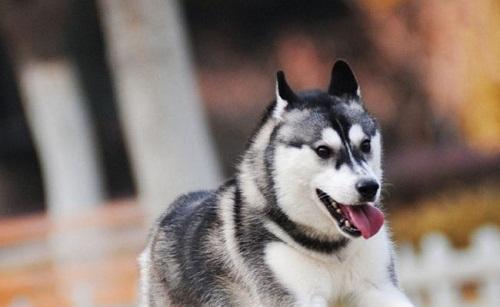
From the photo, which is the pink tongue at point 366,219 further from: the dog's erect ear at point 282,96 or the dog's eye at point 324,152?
the dog's erect ear at point 282,96

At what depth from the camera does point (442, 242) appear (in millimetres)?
11398

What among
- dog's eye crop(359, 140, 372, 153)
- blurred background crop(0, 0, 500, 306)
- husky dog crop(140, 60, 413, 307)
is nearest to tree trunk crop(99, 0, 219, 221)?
blurred background crop(0, 0, 500, 306)

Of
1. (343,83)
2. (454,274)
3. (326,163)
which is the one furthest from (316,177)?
(454,274)

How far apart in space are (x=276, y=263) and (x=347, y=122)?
55 centimetres

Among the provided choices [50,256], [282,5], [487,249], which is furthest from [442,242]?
[282,5]

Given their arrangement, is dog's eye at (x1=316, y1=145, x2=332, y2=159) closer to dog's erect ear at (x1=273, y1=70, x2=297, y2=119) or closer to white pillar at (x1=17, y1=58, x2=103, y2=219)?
dog's erect ear at (x1=273, y1=70, x2=297, y2=119)

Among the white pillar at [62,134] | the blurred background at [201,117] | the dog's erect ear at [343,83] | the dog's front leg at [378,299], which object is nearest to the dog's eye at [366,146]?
the dog's erect ear at [343,83]

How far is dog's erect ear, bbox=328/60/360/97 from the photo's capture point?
5848 mm

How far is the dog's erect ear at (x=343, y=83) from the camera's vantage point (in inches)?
230

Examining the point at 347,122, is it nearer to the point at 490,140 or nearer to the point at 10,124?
the point at 490,140

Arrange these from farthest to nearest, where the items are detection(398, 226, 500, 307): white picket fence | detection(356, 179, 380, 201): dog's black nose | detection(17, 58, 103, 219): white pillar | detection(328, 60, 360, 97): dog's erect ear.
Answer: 1. detection(17, 58, 103, 219): white pillar
2. detection(398, 226, 500, 307): white picket fence
3. detection(328, 60, 360, 97): dog's erect ear
4. detection(356, 179, 380, 201): dog's black nose

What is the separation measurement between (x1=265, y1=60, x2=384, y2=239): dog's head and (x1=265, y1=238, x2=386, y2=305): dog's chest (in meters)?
0.12

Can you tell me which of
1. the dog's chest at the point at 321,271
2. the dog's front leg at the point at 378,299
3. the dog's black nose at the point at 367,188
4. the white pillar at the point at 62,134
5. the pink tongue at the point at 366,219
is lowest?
the white pillar at the point at 62,134

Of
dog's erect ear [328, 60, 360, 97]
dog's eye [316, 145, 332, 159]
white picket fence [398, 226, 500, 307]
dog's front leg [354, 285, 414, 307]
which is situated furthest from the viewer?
white picket fence [398, 226, 500, 307]
